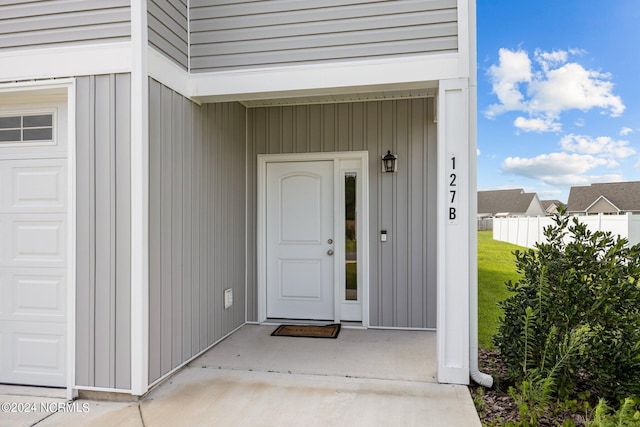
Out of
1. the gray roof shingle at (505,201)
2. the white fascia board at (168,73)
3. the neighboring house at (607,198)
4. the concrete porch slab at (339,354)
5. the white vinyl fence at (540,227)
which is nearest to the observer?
the white fascia board at (168,73)

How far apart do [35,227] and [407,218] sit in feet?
12.0

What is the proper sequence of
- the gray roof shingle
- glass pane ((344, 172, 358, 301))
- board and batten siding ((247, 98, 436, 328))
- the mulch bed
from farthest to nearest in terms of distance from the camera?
the gray roof shingle < glass pane ((344, 172, 358, 301)) < board and batten siding ((247, 98, 436, 328)) < the mulch bed

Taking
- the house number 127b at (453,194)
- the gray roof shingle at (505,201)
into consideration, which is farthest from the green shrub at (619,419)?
the gray roof shingle at (505,201)

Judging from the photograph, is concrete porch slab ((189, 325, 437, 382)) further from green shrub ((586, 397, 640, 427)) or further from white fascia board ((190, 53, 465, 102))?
white fascia board ((190, 53, 465, 102))

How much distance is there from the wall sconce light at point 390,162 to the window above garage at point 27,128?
3304 mm

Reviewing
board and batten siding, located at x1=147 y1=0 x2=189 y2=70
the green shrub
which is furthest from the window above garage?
the green shrub

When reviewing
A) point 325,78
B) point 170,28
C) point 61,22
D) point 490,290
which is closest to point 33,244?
point 61,22

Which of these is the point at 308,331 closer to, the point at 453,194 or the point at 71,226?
the point at 453,194

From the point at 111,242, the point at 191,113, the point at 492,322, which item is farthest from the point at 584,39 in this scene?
the point at 111,242

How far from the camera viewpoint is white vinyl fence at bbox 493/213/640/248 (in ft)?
24.7

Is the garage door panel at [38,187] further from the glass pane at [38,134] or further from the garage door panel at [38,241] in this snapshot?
the glass pane at [38,134]

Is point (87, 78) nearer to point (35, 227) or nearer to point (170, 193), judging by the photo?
point (170, 193)

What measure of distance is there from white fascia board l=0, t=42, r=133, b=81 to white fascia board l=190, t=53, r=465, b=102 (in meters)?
0.72

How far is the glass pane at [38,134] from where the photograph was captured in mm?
3100
